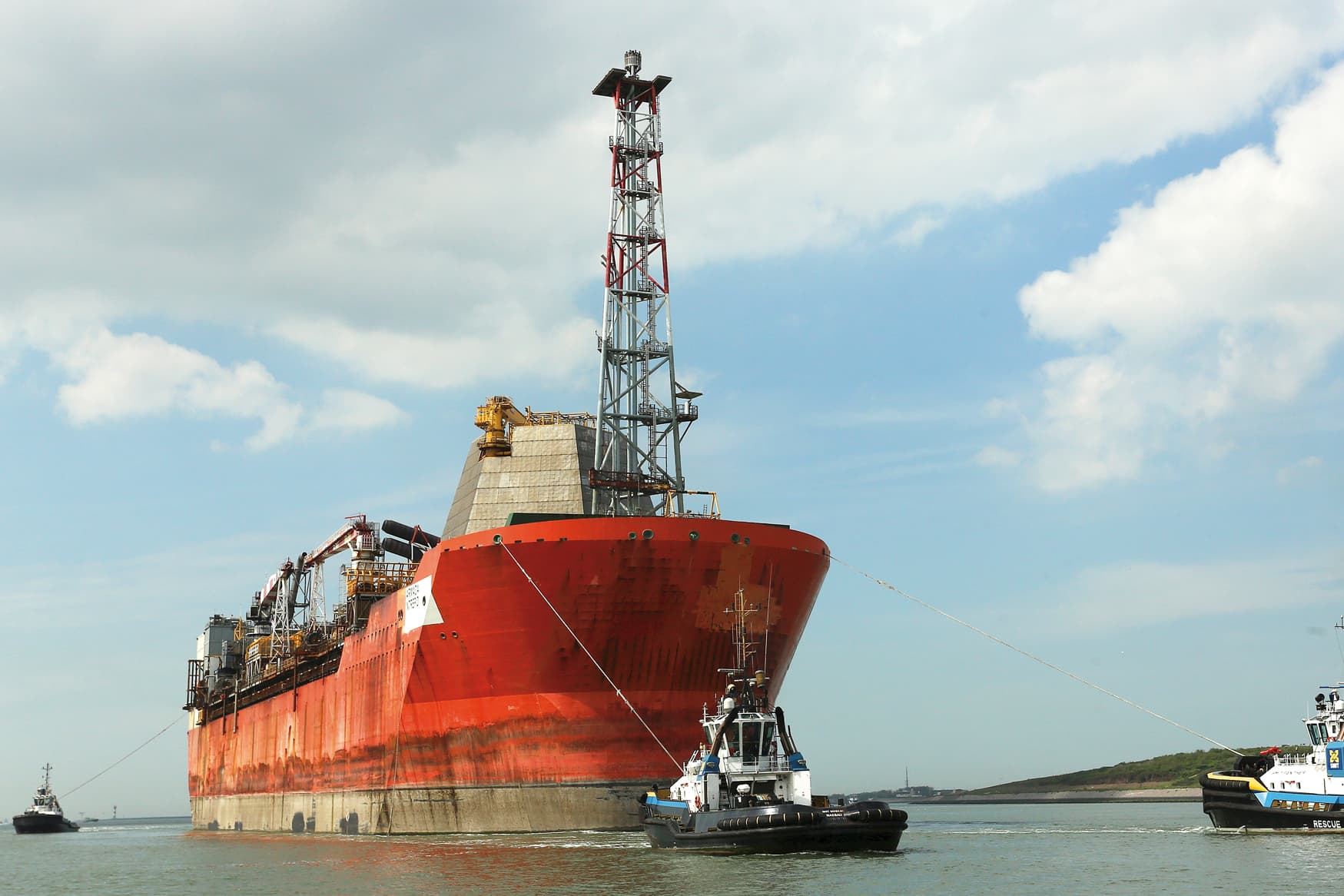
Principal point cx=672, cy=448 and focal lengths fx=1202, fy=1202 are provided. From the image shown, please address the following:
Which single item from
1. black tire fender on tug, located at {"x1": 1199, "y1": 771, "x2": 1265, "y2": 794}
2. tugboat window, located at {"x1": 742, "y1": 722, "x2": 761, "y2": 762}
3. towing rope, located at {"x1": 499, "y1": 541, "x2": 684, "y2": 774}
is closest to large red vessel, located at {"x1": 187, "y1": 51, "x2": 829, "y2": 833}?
towing rope, located at {"x1": 499, "y1": 541, "x2": 684, "y2": 774}

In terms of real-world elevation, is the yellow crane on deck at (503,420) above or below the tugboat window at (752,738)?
above

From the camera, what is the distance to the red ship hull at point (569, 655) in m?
32.7

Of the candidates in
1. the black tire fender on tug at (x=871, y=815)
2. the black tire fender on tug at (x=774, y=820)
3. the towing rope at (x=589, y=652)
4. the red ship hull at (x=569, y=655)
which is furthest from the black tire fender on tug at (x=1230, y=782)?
the towing rope at (x=589, y=652)

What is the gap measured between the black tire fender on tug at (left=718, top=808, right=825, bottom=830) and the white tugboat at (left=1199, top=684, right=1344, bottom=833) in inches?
477

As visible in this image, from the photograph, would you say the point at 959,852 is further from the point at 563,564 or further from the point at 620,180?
the point at 620,180

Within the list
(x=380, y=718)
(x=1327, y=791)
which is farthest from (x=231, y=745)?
(x=1327, y=791)

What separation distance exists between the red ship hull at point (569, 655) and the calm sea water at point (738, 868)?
132 cm

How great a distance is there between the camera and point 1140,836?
34656 millimetres

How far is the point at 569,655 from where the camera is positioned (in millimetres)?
33000

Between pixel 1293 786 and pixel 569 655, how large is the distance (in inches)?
735

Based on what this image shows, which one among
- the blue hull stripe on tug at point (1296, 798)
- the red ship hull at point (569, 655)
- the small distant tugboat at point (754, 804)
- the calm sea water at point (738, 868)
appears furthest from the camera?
the red ship hull at point (569, 655)

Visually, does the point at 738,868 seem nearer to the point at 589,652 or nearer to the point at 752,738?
the point at 752,738

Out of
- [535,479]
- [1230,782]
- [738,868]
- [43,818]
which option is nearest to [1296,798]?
[1230,782]

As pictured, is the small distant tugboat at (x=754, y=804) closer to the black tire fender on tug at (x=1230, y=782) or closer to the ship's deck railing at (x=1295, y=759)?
the black tire fender on tug at (x=1230, y=782)
